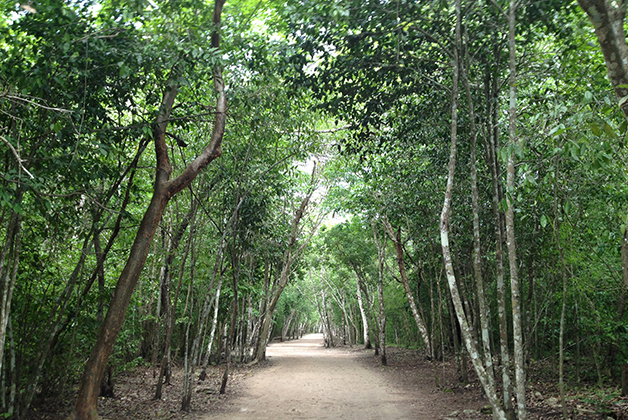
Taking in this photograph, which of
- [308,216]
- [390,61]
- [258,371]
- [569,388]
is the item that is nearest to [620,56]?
[390,61]

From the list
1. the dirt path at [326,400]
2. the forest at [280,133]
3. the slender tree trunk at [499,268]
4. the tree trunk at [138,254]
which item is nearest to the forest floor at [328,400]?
the dirt path at [326,400]

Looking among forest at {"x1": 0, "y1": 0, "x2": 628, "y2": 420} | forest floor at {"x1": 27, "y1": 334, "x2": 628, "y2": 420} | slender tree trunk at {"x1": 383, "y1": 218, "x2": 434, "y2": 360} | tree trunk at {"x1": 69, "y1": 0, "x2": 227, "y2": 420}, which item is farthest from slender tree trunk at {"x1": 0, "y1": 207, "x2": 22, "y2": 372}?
slender tree trunk at {"x1": 383, "y1": 218, "x2": 434, "y2": 360}

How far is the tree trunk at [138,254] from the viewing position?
204 inches

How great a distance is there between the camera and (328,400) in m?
9.59

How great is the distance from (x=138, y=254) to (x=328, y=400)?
20.5 feet

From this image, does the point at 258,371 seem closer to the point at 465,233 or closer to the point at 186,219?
the point at 186,219

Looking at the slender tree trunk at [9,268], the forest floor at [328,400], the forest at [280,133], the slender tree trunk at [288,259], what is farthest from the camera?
the slender tree trunk at [288,259]

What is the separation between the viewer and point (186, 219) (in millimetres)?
9812

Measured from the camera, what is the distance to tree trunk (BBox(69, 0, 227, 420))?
17.0 ft

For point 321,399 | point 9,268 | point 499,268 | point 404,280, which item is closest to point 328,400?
point 321,399

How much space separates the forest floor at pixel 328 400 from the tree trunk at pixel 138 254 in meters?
2.24

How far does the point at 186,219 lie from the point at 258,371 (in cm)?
884

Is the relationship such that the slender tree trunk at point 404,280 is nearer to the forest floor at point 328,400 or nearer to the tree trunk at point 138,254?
the forest floor at point 328,400

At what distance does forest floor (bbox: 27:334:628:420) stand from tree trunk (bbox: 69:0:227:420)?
2.24 meters
